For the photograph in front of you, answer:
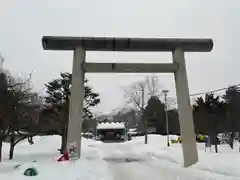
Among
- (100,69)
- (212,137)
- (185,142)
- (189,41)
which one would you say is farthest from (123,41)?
(212,137)

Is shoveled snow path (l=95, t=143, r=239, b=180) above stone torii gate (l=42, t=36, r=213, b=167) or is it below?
below

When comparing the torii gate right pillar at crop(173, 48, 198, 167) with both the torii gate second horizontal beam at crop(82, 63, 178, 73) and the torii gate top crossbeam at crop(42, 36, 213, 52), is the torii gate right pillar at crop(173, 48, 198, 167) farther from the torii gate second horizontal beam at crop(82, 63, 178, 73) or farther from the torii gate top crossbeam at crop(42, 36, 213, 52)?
the torii gate top crossbeam at crop(42, 36, 213, 52)

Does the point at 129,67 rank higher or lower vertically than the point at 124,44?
lower

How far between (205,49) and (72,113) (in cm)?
874

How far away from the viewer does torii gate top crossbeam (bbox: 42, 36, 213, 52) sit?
62.0 ft

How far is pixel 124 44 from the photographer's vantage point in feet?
62.7

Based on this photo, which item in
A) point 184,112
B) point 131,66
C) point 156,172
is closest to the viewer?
point 156,172

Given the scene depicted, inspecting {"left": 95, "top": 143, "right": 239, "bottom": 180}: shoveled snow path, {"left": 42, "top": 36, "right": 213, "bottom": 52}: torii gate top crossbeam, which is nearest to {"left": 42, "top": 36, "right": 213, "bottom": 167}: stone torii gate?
{"left": 42, "top": 36, "right": 213, "bottom": 52}: torii gate top crossbeam

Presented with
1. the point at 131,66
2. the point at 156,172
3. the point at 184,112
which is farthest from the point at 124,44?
the point at 156,172

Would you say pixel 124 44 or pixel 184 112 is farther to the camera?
pixel 124 44

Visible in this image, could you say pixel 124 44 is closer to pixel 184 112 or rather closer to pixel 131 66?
pixel 131 66

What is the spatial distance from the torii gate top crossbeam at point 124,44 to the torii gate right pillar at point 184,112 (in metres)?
0.61

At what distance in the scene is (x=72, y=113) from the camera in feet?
62.6

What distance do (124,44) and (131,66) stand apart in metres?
1.34
